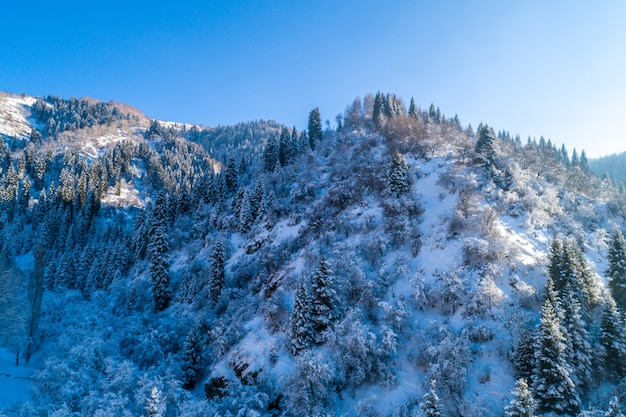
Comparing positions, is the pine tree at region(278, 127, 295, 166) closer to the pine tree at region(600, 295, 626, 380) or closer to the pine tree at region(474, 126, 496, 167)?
the pine tree at region(474, 126, 496, 167)

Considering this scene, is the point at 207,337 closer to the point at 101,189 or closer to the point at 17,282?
the point at 17,282

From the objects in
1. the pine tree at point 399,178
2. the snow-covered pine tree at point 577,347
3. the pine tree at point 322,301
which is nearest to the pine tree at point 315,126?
the pine tree at point 399,178

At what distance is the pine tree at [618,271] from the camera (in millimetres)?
33656

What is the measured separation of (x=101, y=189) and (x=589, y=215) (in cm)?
12317

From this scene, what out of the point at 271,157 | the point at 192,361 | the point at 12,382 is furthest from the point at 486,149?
the point at 12,382

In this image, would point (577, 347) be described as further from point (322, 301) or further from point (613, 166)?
point (613, 166)

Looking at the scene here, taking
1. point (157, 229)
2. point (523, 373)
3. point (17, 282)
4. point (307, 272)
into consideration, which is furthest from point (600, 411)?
point (157, 229)

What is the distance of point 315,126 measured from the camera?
327ft

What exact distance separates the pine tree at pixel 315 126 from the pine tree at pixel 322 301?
211 feet

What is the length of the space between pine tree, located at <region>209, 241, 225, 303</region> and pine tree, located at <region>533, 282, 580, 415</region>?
130ft

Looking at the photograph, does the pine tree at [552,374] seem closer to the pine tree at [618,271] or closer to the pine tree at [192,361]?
the pine tree at [618,271]

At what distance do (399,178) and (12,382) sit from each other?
51385 millimetres

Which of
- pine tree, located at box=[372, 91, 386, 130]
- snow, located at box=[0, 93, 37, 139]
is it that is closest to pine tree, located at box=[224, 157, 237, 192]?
pine tree, located at box=[372, 91, 386, 130]

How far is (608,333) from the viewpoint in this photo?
91.1 feet
